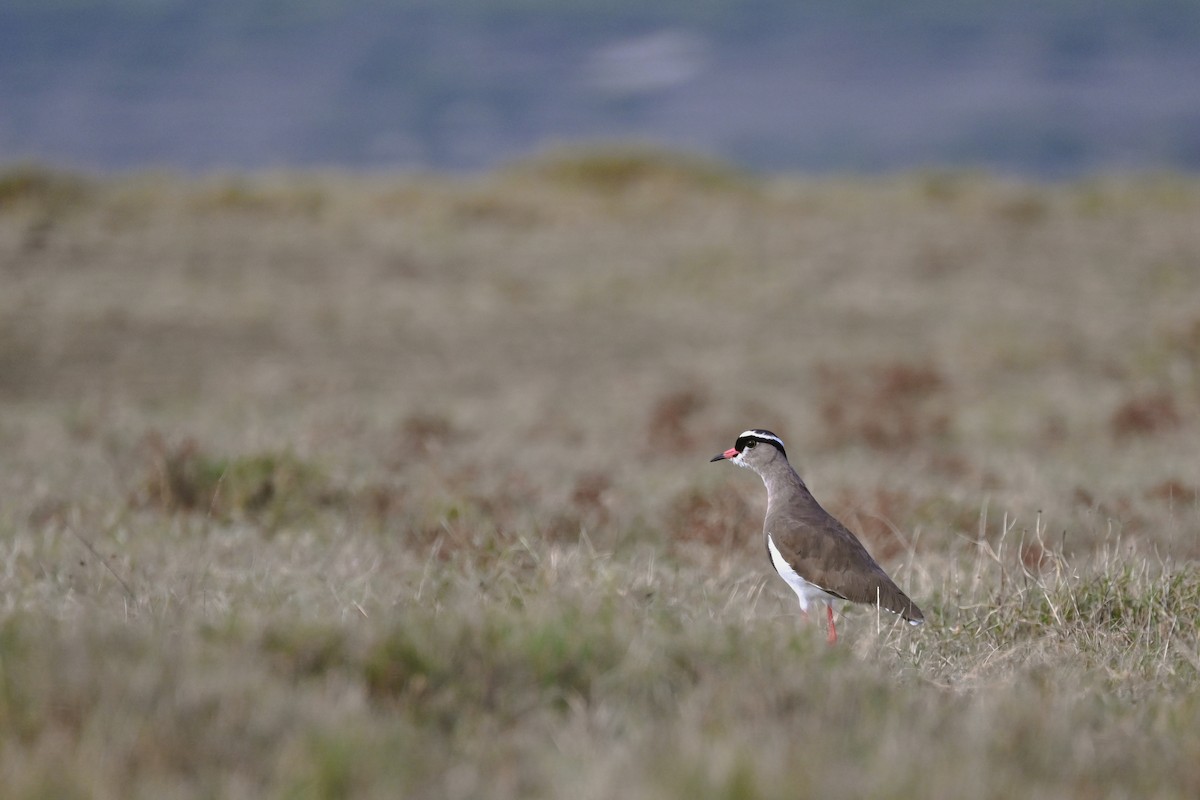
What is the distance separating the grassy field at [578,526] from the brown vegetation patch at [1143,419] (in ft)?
0.15

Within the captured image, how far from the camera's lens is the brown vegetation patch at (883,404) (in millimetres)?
12336

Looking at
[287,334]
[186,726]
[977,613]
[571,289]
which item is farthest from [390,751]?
[571,289]

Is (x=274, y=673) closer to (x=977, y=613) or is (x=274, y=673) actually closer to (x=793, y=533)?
(x=793, y=533)

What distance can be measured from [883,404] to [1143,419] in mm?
2571

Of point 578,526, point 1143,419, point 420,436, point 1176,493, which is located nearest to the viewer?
point 578,526

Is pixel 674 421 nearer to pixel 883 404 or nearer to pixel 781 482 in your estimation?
pixel 883 404

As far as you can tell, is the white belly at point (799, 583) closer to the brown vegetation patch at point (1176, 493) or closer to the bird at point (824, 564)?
the bird at point (824, 564)

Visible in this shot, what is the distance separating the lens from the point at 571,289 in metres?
22.9

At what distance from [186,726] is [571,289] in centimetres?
2012

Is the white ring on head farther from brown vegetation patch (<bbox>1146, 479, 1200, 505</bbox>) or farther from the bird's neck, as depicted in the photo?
brown vegetation patch (<bbox>1146, 479, 1200, 505</bbox>)

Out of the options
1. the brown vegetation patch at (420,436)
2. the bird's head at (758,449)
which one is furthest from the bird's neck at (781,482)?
the brown vegetation patch at (420,436)

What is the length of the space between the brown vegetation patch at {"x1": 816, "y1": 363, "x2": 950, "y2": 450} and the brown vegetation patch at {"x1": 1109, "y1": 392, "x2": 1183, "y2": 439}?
158cm

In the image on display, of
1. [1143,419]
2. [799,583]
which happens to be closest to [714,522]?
[799,583]

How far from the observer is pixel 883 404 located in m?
13.8
